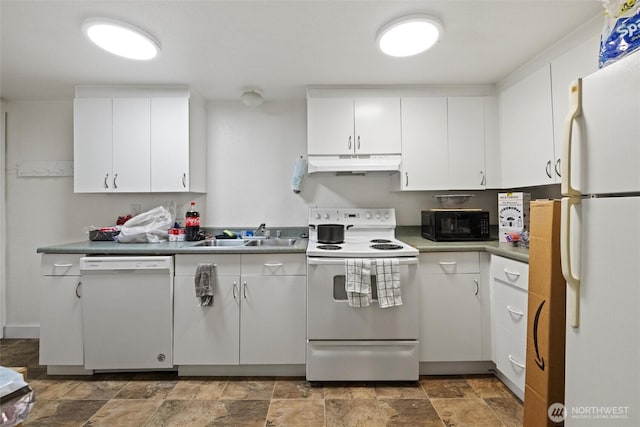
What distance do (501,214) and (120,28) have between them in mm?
2740

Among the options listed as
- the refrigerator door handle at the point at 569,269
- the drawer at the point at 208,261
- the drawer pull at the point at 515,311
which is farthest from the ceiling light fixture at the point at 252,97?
the drawer pull at the point at 515,311

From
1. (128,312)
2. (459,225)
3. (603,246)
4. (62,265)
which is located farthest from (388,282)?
(62,265)

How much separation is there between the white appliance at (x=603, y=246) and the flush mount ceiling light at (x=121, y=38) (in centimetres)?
210

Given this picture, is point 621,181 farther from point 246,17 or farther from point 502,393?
point 246,17

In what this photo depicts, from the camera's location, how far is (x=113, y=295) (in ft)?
6.49

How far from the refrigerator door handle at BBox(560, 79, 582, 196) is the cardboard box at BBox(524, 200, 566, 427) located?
0.29 metres

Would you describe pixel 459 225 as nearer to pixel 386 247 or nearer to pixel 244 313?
pixel 386 247

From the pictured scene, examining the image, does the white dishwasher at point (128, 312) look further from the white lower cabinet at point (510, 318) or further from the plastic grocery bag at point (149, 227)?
the white lower cabinet at point (510, 318)

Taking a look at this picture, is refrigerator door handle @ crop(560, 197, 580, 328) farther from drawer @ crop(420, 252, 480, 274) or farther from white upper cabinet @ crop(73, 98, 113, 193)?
white upper cabinet @ crop(73, 98, 113, 193)

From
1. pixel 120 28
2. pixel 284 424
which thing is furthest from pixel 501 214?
pixel 120 28

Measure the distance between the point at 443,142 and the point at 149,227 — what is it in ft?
8.28

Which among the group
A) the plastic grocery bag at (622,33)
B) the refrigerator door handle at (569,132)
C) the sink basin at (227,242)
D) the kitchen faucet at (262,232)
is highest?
the plastic grocery bag at (622,33)

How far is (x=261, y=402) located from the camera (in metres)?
1.79

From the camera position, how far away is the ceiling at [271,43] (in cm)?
148
